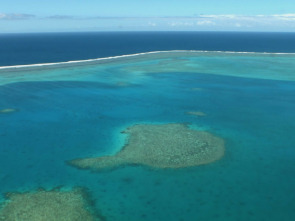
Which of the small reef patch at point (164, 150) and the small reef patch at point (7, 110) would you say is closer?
the small reef patch at point (164, 150)

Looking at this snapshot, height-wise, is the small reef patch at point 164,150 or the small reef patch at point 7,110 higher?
the small reef patch at point 7,110

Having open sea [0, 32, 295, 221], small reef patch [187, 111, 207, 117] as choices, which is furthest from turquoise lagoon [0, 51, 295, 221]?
small reef patch [187, 111, 207, 117]

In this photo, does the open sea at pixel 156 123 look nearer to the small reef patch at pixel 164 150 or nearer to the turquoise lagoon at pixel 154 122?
the turquoise lagoon at pixel 154 122

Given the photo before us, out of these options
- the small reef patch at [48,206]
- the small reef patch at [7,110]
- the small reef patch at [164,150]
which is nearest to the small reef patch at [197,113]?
the small reef patch at [164,150]

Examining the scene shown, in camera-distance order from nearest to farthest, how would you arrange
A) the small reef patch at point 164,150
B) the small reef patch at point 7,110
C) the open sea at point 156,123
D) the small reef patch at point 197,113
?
1. the open sea at point 156,123
2. the small reef patch at point 164,150
3. the small reef patch at point 197,113
4. the small reef patch at point 7,110

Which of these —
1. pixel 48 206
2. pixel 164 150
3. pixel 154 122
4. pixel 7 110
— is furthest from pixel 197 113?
pixel 7 110

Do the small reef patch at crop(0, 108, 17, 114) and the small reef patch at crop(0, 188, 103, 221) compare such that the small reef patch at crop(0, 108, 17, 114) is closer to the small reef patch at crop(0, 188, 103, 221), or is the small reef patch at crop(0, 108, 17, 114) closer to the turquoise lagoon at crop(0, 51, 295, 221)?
the turquoise lagoon at crop(0, 51, 295, 221)
